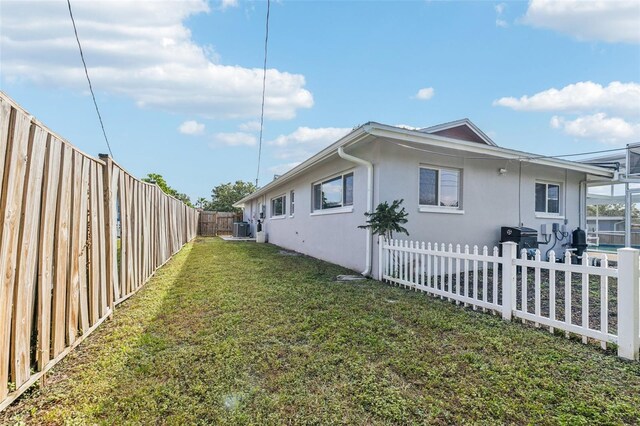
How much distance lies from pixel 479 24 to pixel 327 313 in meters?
9.13

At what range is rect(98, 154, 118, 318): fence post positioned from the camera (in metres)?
3.84

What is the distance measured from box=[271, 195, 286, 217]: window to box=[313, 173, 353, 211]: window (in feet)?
14.9

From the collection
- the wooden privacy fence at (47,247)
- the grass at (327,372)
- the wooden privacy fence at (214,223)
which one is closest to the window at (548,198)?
the grass at (327,372)

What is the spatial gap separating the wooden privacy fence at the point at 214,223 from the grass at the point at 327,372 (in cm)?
2095

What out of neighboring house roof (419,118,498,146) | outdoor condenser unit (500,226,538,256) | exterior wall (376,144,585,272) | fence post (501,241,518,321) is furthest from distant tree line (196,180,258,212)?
fence post (501,241,518,321)

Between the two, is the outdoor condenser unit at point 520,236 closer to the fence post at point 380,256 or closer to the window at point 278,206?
the fence post at point 380,256

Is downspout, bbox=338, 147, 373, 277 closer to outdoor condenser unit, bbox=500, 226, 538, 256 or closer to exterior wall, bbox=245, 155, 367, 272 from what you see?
exterior wall, bbox=245, 155, 367, 272

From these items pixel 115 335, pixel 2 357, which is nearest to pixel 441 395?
pixel 2 357

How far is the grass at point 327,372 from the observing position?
78.5 inches

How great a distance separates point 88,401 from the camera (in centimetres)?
210

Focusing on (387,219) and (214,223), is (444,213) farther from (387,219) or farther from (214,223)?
(214,223)

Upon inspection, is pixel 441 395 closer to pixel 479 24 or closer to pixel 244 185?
pixel 479 24

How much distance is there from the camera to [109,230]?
153 inches

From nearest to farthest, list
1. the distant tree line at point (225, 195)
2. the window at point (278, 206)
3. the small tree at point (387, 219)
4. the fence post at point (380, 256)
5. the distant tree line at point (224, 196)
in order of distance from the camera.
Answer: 1. the small tree at point (387, 219)
2. the fence post at point (380, 256)
3. the window at point (278, 206)
4. the distant tree line at point (224, 196)
5. the distant tree line at point (225, 195)
